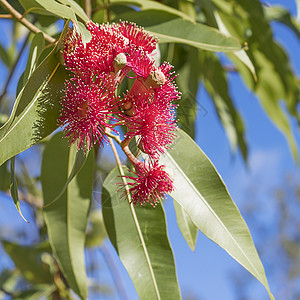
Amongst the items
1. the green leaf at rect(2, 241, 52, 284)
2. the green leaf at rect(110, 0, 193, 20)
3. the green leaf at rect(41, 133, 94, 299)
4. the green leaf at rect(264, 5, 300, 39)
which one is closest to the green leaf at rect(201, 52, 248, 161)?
the green leaf at rect(264, 5, 300, 39)

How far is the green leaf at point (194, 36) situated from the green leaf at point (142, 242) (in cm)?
28

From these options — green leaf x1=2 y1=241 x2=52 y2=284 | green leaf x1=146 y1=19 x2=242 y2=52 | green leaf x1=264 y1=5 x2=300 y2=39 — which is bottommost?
green leaf x1=2 y1=241 x2=52 y2=284

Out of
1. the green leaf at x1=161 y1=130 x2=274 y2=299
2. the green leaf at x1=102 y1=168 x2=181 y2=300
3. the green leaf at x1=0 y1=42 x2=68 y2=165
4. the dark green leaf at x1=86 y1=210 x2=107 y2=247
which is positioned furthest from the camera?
the dark green leaf at x1=86 y1=210 x2=107 y2=247

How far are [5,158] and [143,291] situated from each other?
15.9 inches

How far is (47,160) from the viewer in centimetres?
101

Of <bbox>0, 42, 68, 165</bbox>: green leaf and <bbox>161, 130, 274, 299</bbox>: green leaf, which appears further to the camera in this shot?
<bbox>161, 130, 274, 299</bbox>: green leaf

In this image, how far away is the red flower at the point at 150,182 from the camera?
64 centimetres

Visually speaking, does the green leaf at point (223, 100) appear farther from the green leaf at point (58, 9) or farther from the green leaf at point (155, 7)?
the green leaf at point (58, 9)

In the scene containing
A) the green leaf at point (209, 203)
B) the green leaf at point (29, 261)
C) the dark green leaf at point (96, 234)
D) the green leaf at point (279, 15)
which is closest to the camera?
the green leaf at point (209, 203)

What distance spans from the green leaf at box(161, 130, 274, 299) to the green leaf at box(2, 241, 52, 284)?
93 centimetres

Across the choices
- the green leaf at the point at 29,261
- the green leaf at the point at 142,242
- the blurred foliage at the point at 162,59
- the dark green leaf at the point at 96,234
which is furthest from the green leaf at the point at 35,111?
the dark green leaf at the point at 96,234

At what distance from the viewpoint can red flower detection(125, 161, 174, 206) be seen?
25.3 inches

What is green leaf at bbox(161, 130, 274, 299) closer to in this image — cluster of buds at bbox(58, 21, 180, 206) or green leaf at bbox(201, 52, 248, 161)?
cluster of buds at bbox(58, 21, 180, 206)

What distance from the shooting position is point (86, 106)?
59cm
